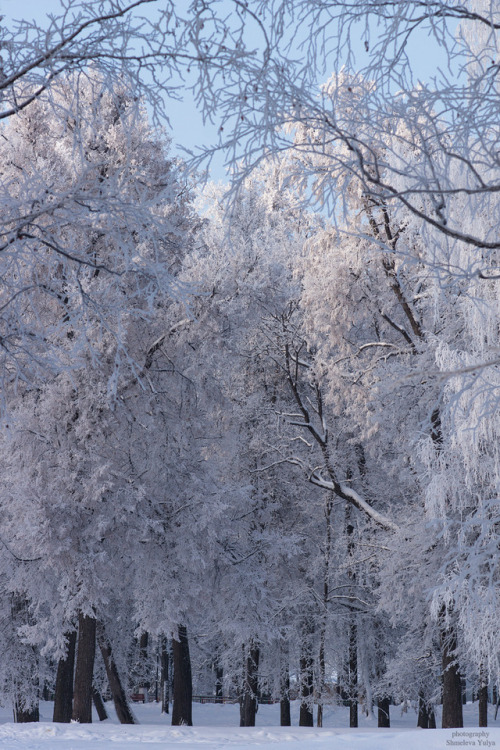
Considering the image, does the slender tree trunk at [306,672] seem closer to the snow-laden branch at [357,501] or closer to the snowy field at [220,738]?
the snowy field at [220,738]

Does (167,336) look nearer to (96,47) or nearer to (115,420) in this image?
(115,420)

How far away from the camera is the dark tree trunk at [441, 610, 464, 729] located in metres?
14.8

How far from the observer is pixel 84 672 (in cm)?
1499

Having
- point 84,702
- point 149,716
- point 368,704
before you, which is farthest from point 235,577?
point 149,716

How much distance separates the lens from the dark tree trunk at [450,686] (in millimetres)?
14750

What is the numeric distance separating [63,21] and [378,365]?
39.0 feet

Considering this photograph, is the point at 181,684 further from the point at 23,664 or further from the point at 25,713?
the point at 25,713

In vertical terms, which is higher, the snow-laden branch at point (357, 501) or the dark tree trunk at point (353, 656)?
the snow-laden branch at point (357, 501)

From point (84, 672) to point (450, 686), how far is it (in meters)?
7.03

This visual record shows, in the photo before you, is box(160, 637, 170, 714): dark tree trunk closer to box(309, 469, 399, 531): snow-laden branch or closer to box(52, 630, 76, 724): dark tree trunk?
box(52, 630, 76, 724): dark tree trunk

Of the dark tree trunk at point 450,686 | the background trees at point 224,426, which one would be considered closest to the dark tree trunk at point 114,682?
the background trees at point 224,426

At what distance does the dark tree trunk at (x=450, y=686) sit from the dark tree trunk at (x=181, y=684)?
6.82 m

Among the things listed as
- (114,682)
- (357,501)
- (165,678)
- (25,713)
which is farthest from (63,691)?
(165,678)

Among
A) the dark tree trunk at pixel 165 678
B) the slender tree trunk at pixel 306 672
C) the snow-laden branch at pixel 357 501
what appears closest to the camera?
the snow-laden branch at pixel 357 501
